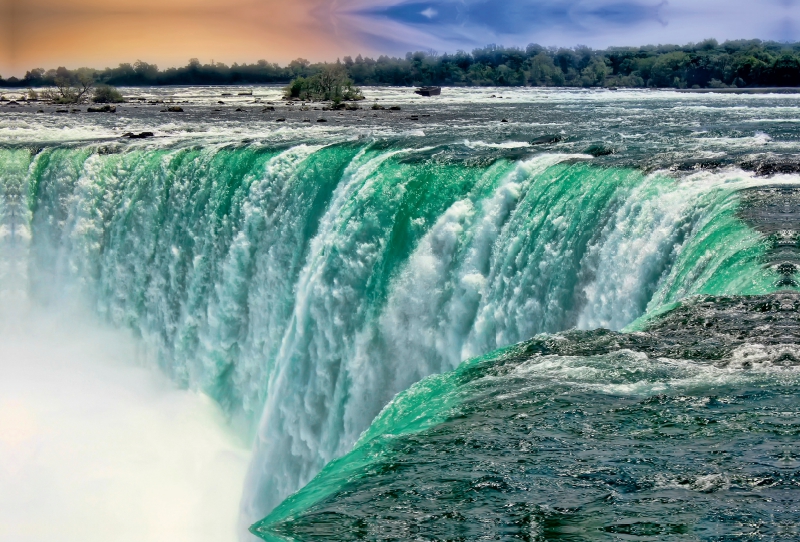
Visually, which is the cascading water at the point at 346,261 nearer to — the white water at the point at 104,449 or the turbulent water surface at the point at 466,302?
the turbulent water surface at the point at 466,302

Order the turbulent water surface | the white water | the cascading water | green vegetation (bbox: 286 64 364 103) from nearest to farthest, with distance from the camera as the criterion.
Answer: the turbulent water surface, the cascading water, the white water, green vegetation (bbox: 286 64 364 103)

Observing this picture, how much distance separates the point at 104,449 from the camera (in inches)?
687

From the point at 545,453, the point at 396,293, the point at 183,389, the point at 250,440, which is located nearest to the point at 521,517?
the point at 545,453

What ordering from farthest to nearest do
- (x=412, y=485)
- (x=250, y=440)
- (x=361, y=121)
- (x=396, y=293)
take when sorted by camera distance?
(x=361, y=121) < (x=250, y=440) < (x=396, y=293) < (x=412, y=485)

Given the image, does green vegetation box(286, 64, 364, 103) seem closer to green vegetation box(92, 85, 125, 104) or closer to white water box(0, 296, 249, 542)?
green vegetation box(92, 85, 125, 104)

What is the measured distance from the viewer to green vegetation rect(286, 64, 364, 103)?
213 feet

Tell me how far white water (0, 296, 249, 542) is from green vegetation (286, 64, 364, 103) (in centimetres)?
4407

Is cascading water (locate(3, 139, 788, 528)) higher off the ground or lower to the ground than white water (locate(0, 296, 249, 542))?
higher

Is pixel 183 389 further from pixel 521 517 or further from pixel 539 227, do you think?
pixel 521 517

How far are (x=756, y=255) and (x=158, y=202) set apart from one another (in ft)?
48.7

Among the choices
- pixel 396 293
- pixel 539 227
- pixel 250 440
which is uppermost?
pixel 539 227

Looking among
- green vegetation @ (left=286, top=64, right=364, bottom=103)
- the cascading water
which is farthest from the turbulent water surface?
green vegetation @ (left=286, top=64, right=364, bottom=103)

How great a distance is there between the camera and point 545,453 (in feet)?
18.7

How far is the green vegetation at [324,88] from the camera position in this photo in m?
64.8
